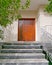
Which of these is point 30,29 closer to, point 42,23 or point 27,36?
point 27,36

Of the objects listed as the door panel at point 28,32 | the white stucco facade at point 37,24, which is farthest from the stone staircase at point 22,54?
the door panel at point 28,32

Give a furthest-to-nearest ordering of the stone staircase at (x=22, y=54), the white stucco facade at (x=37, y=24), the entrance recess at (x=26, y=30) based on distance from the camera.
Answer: the entrance recess at (x=26, y=30)
the white stucco facade at (x=37, y=24)
the stone staircase at (x=22, y=54)

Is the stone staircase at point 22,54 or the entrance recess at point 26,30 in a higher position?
the entrance recess at point 26,30

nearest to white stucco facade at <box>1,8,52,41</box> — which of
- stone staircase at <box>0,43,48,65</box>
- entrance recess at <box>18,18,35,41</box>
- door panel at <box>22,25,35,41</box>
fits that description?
entrance recess at <box>18,18,35,41</box>

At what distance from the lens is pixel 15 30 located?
11.1 m

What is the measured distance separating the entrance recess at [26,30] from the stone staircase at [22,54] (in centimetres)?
382

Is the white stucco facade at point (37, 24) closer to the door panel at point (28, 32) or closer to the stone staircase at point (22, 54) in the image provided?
A: the door panel at point (28, 32)

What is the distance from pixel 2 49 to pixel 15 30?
13.8ft

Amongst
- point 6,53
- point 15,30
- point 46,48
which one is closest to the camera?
point 6,53

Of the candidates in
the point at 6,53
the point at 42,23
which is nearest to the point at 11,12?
the point at 6,53

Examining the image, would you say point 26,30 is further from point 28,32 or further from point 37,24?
point 37,24

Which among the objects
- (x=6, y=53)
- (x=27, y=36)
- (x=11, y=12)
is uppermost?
(x=11, y=12)

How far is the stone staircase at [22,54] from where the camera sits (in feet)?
17.5

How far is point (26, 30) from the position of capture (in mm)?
11656
